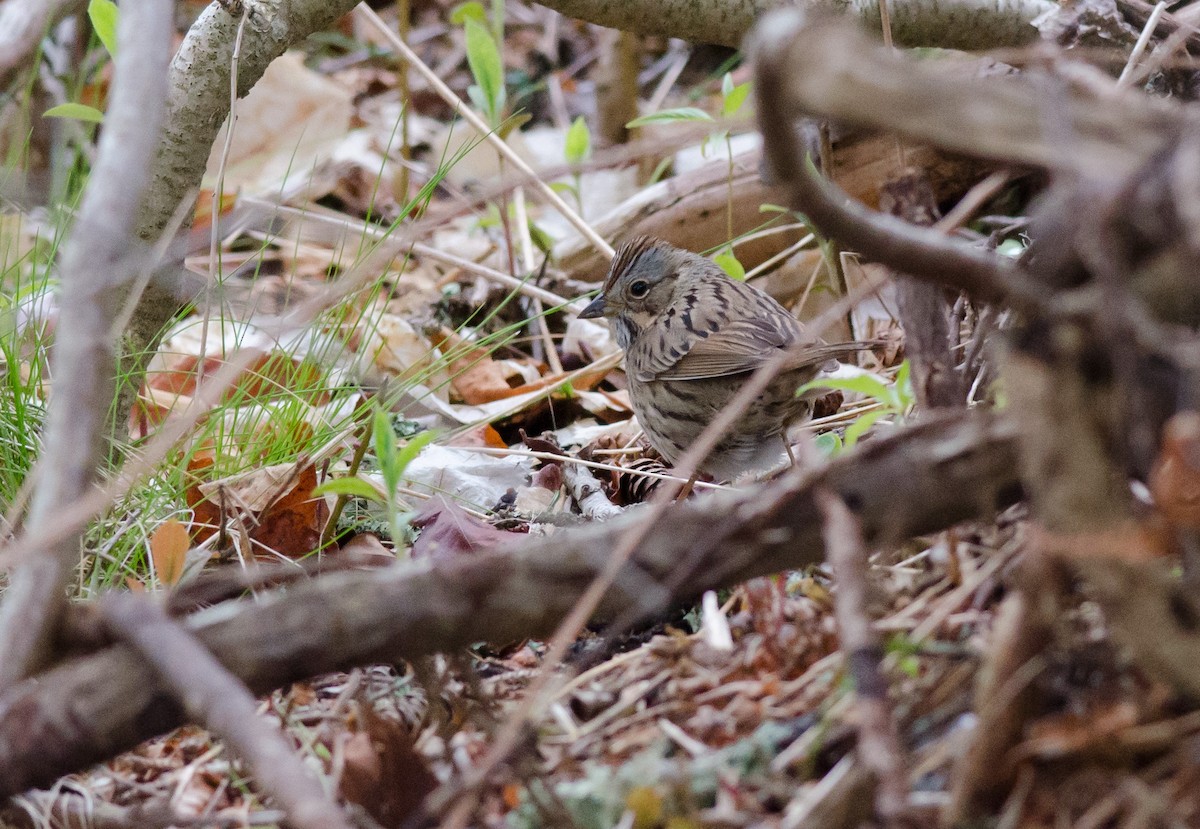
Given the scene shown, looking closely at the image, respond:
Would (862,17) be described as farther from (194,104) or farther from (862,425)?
(862,425)

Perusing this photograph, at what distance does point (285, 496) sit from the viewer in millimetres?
2947

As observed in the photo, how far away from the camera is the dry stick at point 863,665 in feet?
4.23

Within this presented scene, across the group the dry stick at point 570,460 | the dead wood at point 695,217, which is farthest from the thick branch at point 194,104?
the dead wood at point 695,217

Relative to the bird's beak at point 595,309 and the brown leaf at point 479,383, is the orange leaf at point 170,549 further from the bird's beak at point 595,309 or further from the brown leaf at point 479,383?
the bird's beak at point 595,309

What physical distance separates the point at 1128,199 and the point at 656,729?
0.97 m

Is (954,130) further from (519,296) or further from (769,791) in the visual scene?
(519,296)

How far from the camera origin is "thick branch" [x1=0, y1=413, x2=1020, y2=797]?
1465 mm

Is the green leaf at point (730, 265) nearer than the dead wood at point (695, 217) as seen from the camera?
Yes

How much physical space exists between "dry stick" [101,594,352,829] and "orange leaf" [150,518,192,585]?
0.98 metres

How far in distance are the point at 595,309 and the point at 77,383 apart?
2.70 meters

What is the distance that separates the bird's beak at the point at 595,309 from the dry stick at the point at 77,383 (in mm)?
2519

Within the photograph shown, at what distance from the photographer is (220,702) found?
1.35m

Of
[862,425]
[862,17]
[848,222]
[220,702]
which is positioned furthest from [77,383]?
[862,17]

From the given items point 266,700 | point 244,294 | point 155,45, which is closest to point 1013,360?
point 155,45
